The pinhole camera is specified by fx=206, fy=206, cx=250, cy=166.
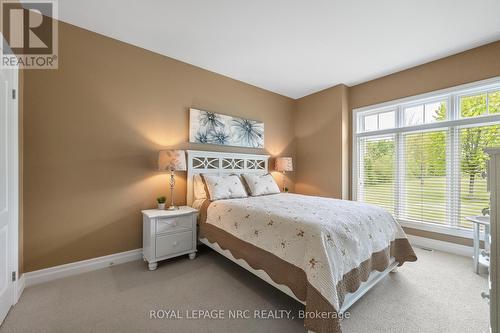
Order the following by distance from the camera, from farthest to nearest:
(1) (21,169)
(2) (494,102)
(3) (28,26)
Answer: (2) (494,102), (3) (28,26), (1) (21,169)

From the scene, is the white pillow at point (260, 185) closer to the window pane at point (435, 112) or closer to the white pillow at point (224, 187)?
the white pillow at point (224, 187)

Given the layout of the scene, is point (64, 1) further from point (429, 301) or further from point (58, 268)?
point (429, 301)

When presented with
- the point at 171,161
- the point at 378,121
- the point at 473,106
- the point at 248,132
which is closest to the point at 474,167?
the point at 473,106

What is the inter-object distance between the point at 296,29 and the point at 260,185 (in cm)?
221

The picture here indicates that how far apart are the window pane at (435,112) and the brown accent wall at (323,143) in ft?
3.97

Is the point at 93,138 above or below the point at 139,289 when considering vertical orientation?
above

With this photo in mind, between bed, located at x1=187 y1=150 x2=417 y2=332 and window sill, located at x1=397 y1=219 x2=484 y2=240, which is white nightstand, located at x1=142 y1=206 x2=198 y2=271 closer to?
bed, located at x1=187 y1=150 x2=417 y2=332

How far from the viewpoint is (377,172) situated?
151 inches

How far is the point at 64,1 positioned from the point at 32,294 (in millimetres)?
2897

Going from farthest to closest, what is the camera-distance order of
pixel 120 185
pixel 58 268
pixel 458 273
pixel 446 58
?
pixel 446 58, pixel 120 185, pixel 458 273, pixel 58 268

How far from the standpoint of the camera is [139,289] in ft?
6.76

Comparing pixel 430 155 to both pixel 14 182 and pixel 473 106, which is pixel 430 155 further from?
pixel 14 182

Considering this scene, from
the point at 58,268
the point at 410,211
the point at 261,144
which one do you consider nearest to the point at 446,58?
the point at 410,211

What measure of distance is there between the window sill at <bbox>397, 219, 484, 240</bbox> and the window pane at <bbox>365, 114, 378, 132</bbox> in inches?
68.3
